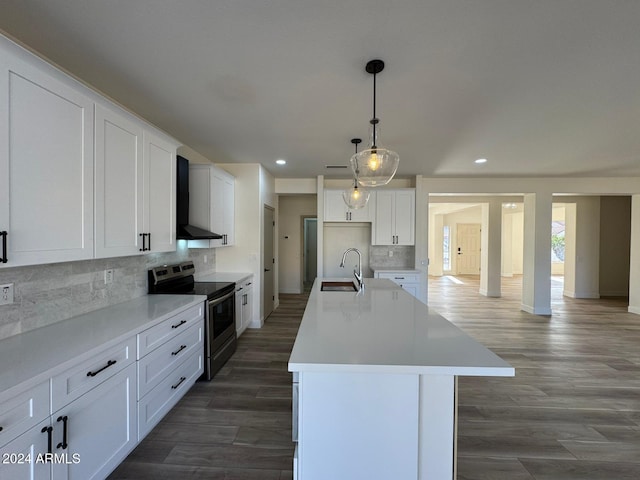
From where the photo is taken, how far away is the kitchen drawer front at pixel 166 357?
6.19ft

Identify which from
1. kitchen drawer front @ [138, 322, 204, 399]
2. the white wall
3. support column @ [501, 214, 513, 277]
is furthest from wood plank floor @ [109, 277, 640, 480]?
support column @ [501, 214, 513, 277]

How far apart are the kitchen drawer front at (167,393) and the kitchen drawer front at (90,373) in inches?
15.9

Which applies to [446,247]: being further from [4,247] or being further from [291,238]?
[4,247]

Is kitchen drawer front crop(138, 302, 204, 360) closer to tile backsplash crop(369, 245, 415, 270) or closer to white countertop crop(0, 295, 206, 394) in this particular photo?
white countertop crop(0, 295, 206, 394)

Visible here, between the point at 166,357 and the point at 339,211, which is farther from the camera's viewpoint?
the point at 339,211

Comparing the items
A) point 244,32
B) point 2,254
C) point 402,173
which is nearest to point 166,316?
point 2,254

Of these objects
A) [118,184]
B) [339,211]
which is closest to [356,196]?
[339,211]

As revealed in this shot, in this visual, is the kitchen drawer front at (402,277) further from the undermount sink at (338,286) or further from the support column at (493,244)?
the support column at (493,244)

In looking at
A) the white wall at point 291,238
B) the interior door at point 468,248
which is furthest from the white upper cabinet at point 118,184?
the interior door at point 468,248

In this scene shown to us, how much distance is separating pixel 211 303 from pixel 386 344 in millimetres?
2022

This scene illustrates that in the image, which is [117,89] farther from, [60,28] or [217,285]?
[217,285]

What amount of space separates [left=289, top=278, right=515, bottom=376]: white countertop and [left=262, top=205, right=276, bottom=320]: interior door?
111 inches

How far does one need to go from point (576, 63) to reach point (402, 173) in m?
3.34

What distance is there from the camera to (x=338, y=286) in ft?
10.8
